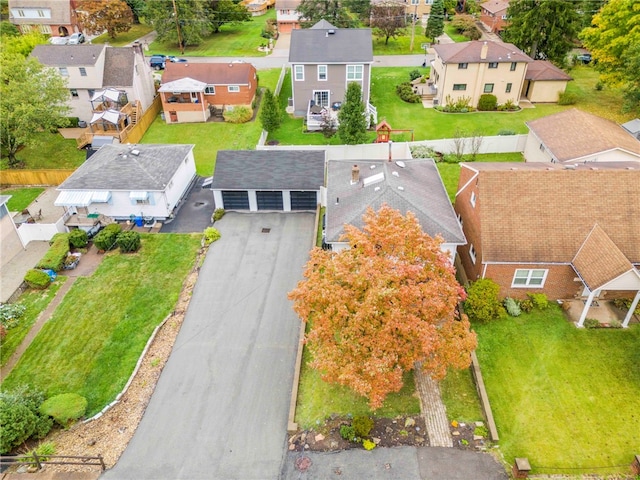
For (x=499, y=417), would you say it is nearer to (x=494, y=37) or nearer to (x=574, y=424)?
(x=574, y=424)

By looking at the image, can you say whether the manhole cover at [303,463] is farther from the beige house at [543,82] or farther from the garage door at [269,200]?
the beige house at [543,82]

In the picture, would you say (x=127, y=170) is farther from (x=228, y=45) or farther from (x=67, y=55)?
(x=228, y=45)

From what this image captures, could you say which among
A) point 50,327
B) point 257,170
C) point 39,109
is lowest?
point 50,327

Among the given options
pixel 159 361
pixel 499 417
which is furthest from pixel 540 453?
pixel 159 361

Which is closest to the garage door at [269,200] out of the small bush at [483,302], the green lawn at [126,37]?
the small bush at [483,302]

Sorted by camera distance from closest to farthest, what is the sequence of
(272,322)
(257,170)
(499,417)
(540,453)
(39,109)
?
(540,453), (499,417), (272,322), (257,170), (39,109)

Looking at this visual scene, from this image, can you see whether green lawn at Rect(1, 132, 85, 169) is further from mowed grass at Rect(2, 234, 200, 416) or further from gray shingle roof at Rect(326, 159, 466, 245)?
gray shingle roof at Rect(326, 159, 466, 245)

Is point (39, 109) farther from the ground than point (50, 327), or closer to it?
farther from the ground
